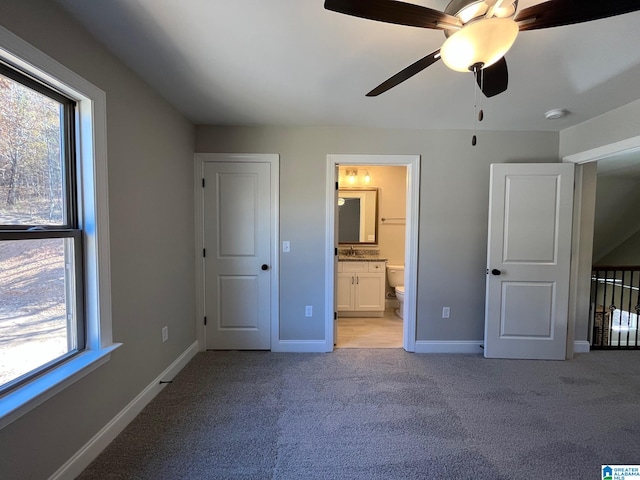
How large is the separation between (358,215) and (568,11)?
3309 mm

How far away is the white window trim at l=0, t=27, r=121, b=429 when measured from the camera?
1.30m

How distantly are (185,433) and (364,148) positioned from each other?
264cm

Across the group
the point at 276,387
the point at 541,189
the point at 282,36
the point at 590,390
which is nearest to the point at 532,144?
the point at 541,189

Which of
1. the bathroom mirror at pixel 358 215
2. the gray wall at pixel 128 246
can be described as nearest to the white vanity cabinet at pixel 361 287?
the bathroom mirror at pixel 358 215

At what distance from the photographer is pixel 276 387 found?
218 centimetres

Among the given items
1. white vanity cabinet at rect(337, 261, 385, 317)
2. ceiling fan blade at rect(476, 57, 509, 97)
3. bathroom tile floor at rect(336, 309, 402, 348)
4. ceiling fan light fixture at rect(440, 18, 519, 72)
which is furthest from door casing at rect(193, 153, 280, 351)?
ceiling fan light fixture at rect(440, 18, 519, 72)

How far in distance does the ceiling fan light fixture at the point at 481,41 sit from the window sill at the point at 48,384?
2.12 meters

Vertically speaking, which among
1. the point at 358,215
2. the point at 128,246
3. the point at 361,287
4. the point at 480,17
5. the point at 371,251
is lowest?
the point at 361,287

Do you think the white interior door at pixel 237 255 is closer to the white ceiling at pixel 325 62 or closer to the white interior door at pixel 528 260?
the white ceiling at pixel 325 62

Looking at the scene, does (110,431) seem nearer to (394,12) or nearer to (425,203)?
(394,12)

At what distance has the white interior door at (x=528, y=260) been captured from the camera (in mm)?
2578

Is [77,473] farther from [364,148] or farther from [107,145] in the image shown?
[364,148]

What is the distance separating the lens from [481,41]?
0.97m

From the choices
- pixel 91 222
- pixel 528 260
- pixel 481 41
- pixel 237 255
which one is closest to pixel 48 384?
pixel 91 222
